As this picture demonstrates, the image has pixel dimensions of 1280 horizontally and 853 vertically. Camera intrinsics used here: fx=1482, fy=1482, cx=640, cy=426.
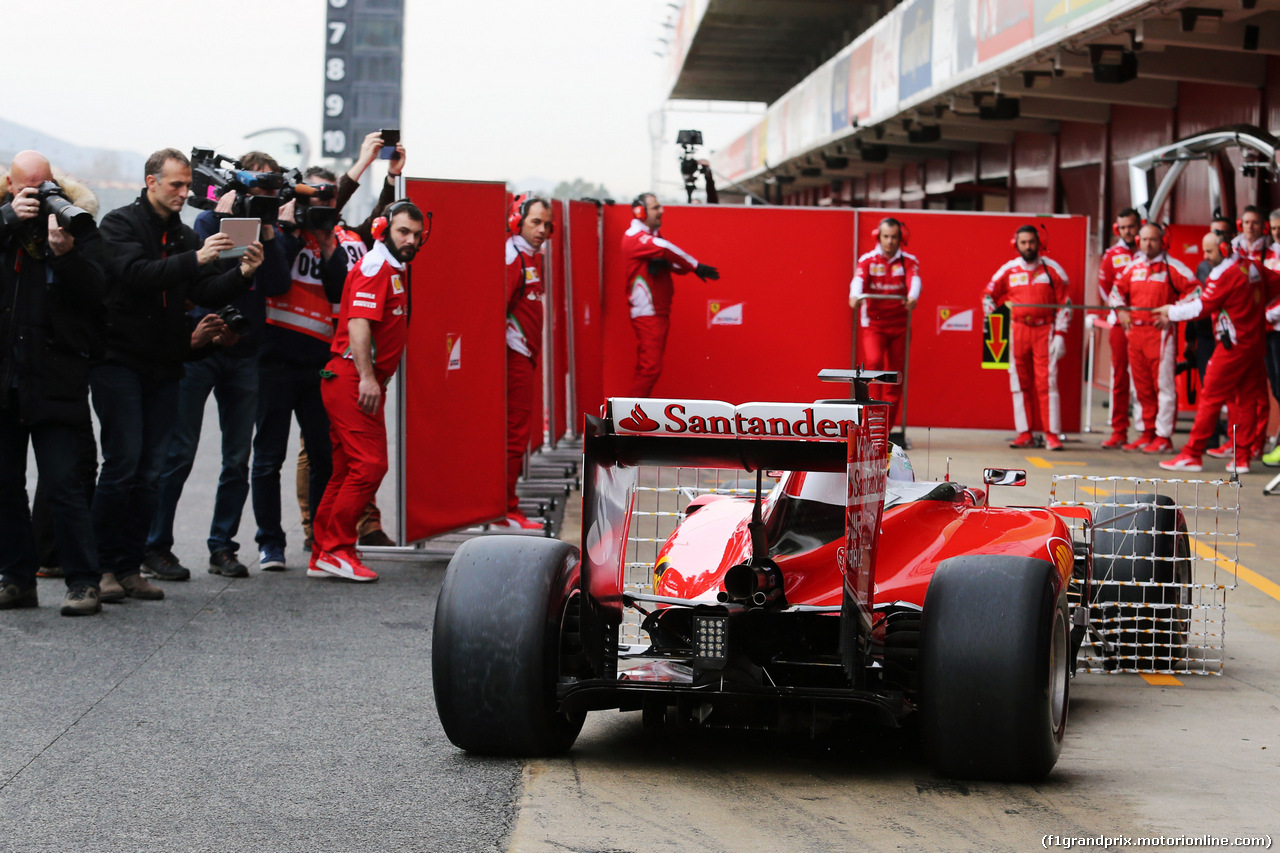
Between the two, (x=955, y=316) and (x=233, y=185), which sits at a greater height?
(x=233, y=185)

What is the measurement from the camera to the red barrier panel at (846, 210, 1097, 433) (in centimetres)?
1588

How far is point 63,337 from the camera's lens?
280 inches

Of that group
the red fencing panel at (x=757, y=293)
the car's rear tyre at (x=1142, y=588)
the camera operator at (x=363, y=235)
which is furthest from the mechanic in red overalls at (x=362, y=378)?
the red fencing panel at (x=757, y=293)

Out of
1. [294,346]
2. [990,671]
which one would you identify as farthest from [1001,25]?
[990,671]

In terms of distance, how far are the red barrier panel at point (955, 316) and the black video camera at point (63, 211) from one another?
10327mm

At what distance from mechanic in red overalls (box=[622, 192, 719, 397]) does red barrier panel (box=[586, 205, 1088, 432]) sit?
153 cm

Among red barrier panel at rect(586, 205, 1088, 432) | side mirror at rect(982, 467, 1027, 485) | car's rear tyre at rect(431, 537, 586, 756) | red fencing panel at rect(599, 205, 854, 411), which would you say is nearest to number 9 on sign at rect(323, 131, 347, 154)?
red barrier panel at rect(586, 205, 1088, 432)

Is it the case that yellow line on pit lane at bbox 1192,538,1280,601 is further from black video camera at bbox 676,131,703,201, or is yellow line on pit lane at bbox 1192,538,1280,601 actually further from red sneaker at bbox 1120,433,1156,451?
black video camera at bbox 676,131,703,201

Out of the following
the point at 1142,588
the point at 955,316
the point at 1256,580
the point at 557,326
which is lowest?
the point at 1256,580

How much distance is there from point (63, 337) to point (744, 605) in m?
3.95

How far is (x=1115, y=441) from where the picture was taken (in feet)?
49.7

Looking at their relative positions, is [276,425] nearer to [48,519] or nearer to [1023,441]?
[48,519]

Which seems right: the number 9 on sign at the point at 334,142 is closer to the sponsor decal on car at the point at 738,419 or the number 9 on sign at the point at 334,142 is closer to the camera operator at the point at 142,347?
the camera operator at the point at 142,347

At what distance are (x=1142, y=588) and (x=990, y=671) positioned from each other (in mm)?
2456
